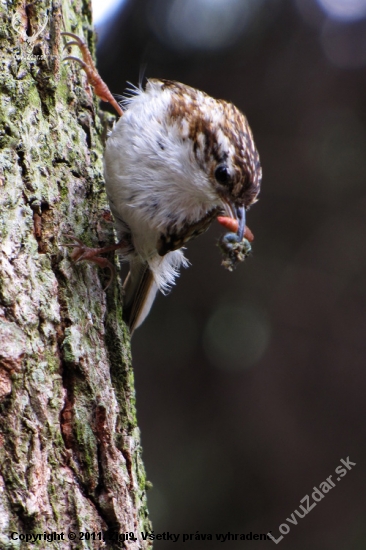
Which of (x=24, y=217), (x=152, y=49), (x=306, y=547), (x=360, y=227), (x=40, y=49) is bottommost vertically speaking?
(x=306, y=547)

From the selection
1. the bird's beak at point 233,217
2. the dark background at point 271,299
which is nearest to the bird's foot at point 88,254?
the bird's beak at point 233,217

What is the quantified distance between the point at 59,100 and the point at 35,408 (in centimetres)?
121

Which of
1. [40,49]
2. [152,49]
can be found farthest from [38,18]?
[152,49]

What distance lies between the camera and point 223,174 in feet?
8.11

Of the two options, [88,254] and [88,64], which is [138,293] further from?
[88,64]

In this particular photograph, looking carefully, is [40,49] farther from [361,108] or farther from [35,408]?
[361,108]

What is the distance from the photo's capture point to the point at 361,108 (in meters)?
4.79

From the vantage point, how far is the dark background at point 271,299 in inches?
186

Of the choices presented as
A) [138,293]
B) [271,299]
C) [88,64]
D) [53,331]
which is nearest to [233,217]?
[138,293]

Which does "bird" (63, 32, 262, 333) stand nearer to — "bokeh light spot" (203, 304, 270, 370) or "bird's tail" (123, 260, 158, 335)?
"bird's tail" (123, 260, 158, 335)

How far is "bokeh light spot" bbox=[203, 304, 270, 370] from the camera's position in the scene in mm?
4836

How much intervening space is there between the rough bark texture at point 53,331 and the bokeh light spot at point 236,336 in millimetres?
2601

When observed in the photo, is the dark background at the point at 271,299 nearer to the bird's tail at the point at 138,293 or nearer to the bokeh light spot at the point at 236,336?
the bokeh light spot at the point at 236,336

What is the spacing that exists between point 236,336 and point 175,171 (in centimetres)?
266
